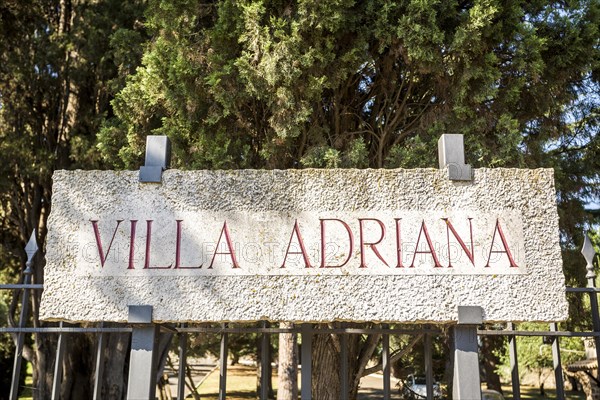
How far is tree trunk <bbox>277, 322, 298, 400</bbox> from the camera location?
730 cm

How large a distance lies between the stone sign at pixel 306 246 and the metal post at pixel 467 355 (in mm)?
70

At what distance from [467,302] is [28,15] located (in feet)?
28.0

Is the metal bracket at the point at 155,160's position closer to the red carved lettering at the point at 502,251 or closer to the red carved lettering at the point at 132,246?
the red carved lettering at the point at 132,246

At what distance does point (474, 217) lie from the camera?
3055mm

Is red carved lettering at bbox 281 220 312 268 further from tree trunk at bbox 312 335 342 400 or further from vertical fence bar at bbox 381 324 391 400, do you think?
tree trunk at bbox 312 335 342 400

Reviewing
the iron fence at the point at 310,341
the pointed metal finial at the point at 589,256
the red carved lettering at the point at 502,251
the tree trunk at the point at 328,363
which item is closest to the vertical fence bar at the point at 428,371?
the iron fence at the point at 310,341

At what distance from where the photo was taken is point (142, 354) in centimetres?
302

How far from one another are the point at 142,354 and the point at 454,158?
2.07m

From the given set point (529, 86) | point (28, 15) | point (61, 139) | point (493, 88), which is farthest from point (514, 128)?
point (28, 15)

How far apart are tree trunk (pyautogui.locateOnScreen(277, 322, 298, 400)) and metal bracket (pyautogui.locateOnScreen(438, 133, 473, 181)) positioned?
13.9ft

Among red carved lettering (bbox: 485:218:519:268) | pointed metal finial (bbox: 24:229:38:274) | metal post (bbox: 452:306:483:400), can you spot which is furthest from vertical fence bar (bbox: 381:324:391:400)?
pointed metal finial (bbox: 24:229:38:274)

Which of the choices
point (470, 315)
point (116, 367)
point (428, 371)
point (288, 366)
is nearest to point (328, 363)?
point (288, 366)

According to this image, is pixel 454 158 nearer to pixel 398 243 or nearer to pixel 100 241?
pixel 398 243

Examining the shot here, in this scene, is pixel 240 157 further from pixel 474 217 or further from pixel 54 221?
pixel 474 217
